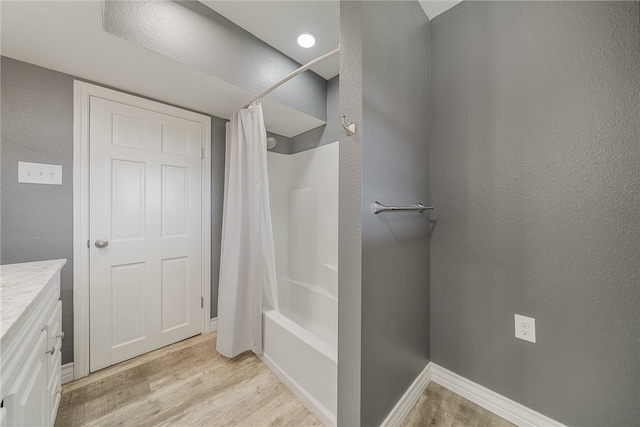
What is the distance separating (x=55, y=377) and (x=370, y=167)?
1810 millimetres

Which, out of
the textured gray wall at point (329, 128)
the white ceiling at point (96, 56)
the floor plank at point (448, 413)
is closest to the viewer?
the white ceiling at point (96, 56)

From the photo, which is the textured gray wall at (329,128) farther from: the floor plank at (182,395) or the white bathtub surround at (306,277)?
the floor plank at (182,395)

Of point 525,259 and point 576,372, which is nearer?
point 576,372

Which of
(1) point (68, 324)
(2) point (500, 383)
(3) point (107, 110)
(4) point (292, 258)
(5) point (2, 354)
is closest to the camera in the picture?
(5) point (2, 354)

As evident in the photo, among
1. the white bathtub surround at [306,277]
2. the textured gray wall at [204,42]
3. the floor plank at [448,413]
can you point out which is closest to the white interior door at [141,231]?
the textured gray wall at [204,42]

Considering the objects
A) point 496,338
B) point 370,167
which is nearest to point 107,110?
point 370,167

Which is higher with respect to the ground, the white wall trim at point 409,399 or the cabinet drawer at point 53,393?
the cabinet drawer at point 53,393

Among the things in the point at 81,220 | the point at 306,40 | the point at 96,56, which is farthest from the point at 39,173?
the point at 306,40

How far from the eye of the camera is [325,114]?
217cm

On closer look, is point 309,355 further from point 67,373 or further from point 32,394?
point 67,373

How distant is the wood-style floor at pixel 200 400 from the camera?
46.9 inches

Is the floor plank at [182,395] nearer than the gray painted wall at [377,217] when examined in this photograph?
No

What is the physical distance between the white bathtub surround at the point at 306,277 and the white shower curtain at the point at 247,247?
0.16 meters

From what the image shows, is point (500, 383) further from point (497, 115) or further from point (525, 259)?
point (497, 115)
